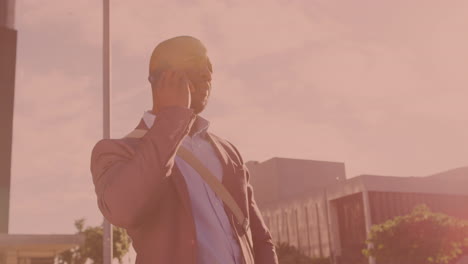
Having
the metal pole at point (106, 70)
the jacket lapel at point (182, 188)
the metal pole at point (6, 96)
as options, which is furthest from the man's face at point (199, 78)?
the metal pole at point (6, 96)

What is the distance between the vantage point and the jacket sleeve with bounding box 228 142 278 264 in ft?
7.97

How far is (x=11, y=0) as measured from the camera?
20.8 m

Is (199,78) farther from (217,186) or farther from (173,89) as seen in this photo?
(217,186)

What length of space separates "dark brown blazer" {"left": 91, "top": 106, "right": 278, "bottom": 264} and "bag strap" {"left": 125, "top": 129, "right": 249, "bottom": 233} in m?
0.03

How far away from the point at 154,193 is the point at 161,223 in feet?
0.54

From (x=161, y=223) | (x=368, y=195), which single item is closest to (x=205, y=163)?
(x=161, y=223)

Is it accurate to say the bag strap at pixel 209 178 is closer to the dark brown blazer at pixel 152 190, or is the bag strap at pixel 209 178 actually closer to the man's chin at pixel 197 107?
the dark brown blazer at pixel 152 190

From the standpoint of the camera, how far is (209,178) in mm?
2225

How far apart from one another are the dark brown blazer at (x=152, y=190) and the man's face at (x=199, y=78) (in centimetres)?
21

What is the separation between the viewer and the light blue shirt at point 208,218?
207 centimetres

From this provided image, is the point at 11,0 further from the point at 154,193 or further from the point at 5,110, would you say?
the point at 154,193

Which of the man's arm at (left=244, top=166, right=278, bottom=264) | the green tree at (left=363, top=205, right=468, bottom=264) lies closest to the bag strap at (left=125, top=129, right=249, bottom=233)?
the man's arm at (left=244, top=166, right=278, bottom=264)

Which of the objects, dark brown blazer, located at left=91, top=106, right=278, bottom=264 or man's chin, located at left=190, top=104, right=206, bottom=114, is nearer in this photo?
dark brown blazer, located at left=91, top=106, right=278, bottom=264

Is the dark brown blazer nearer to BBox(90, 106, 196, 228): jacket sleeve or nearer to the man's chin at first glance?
BBox(90, 106, 196, 228): jacket sleeve
